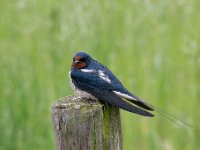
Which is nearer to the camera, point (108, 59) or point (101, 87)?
point (101, 87)

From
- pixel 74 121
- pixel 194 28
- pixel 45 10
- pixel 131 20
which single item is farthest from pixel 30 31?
pixel 74 121

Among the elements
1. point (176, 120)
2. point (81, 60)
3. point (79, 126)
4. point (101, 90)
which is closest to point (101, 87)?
point (101, 90)

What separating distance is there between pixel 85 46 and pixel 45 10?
1.89ft

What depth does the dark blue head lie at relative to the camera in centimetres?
308

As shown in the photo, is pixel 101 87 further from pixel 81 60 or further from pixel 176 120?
Result: pixel 176 120

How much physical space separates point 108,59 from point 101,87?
1587 millimetres

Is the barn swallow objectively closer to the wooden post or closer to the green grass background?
the wooden post

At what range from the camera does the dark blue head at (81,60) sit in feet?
10.1

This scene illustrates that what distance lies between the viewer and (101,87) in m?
2.91

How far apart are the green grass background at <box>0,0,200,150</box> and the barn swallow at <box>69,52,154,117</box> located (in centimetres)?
122

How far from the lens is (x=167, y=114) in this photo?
13.8 ft

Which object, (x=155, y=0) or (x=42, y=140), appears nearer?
(x=42, y=140)

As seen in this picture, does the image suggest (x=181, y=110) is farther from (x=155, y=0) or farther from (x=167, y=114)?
(x=155, y=0)

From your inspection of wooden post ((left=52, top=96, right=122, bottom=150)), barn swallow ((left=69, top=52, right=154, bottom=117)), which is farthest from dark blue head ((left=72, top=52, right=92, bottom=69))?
wooden post ((left=52, top=96, right=122, bottom=150))
